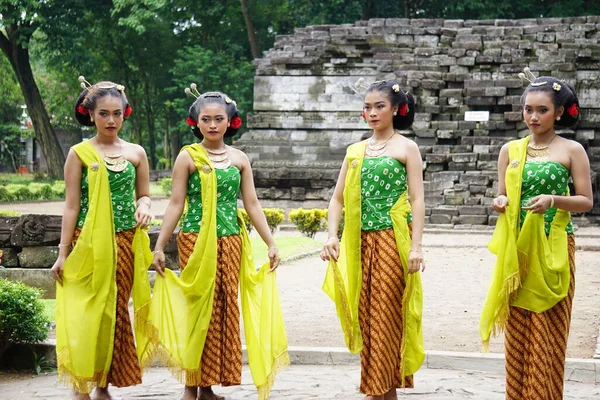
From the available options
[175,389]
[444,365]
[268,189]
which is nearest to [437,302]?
[444,365]

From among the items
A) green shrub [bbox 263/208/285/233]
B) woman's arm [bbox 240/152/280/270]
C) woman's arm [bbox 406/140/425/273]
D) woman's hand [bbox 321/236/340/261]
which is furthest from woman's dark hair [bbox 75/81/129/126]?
green shrub [bbox 263/208/285/233]

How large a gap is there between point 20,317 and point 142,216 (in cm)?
155

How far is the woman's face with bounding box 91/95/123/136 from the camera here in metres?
6.06

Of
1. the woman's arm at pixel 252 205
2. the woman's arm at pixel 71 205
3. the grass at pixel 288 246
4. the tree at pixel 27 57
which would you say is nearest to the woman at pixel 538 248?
the woman's arm at pixel 252 205

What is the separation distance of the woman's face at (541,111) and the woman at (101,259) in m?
2.23

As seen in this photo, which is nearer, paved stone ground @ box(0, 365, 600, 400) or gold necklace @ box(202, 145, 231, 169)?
gold necklace @ box(202, 145, 231, 169)

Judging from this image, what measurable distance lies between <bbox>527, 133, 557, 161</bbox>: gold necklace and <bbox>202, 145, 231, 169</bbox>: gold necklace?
1737 mm

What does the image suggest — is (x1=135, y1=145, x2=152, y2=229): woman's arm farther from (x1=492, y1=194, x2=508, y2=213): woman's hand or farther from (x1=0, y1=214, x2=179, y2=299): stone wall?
(x1=0, y1=214, x2=179, y2=299): stone wall

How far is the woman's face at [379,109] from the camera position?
5934mm

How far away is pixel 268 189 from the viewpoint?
81.9 ft

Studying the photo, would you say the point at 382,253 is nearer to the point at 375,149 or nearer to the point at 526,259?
the point at 375,149

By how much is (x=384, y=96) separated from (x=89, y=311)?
2046 mm

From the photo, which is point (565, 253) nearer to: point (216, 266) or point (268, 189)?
point (216, 266)

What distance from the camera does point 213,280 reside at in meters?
6.00
